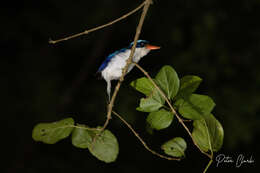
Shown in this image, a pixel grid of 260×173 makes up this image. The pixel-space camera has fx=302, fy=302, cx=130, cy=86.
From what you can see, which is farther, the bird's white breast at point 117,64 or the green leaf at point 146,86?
the bird's white breast at point 117,64

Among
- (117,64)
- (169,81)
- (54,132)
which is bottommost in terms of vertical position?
(54,132)

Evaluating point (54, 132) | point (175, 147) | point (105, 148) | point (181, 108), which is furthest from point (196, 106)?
point (54, 132)

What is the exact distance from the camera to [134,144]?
13.6ft

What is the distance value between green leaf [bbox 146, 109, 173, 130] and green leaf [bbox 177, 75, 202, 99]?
0.06 meters

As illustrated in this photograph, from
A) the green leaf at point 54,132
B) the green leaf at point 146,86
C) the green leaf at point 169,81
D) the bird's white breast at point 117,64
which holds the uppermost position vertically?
the green leaf at point 169,81

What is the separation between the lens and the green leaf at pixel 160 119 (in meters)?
0.83

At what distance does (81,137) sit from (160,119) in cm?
24

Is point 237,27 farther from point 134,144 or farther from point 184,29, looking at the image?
point 134,144

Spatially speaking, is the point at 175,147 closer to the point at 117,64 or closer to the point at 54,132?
the point at 54,132

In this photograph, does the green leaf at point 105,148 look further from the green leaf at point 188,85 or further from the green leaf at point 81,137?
the green leaf at point 188,85

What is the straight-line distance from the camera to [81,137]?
2.89 ft

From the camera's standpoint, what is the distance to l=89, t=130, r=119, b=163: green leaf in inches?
33.5

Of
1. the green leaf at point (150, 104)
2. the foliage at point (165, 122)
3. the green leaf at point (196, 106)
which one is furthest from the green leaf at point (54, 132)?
the green leaf at point (196, 106)

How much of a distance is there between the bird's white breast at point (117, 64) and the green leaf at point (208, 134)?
0.42m
